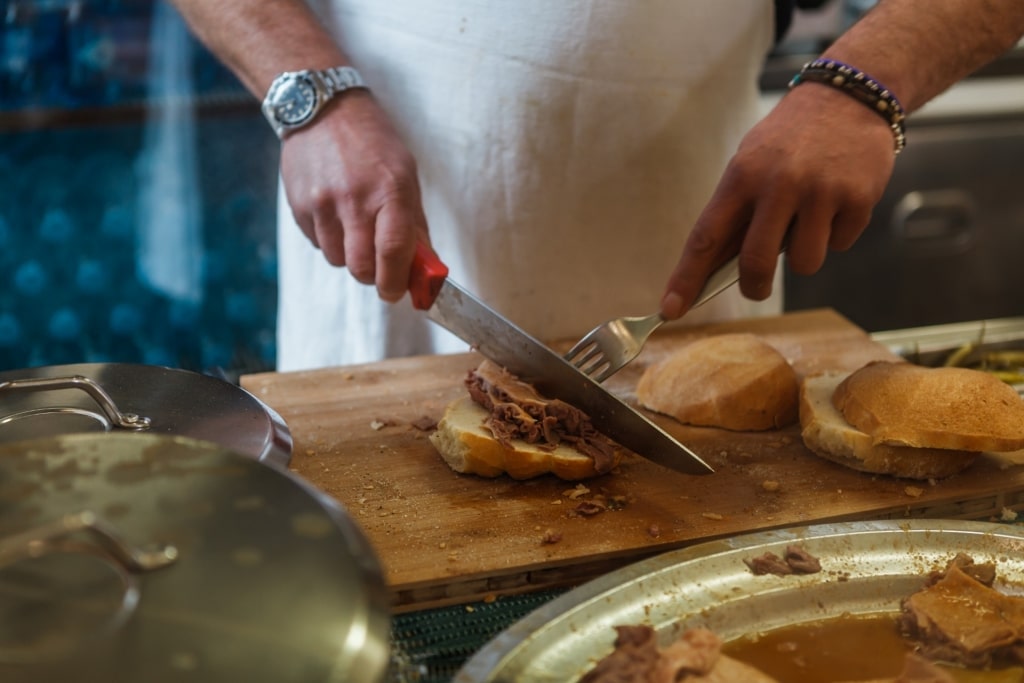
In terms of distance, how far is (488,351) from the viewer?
6.91 feet

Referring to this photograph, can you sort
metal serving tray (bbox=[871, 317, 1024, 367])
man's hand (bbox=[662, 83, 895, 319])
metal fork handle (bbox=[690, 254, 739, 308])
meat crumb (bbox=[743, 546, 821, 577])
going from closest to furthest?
meat crumb (bbox=[743, 546, 821, 577]), man's hand (bbox=[662, 83, 895, 319]), metal fork handle (bbox=[690, 254, 739, 308]), metal serving tray (bbox=[871, 317, 1024, 367])

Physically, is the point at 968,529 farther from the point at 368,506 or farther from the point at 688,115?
the point at 688,115

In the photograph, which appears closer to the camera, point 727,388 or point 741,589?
point 741,589

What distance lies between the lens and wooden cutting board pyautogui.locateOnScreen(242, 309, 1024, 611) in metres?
1.67

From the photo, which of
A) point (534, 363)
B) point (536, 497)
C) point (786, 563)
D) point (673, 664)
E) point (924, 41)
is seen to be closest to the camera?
point (673, 664)

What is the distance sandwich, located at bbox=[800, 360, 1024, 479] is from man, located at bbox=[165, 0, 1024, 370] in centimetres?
30

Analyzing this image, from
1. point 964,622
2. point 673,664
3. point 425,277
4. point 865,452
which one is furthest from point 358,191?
point 964,622

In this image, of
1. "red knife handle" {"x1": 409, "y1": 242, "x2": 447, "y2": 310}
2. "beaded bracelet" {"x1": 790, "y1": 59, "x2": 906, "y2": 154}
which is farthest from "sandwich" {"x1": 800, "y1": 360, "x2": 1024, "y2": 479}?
"red knife handle" {"x1": 409, "y1": 242, "x2": 447, "y2": 310}

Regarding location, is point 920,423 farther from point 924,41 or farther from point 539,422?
point 924,41

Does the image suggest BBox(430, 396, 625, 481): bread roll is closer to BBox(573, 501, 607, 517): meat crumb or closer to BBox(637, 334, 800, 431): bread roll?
Result: BBox(573, 501, 607, 517): meat crumb

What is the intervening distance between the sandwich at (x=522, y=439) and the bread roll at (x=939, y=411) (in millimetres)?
485

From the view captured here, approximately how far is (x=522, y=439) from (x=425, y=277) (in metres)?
0.39

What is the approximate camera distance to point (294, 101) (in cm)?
231

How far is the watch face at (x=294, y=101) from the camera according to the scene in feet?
7.52
